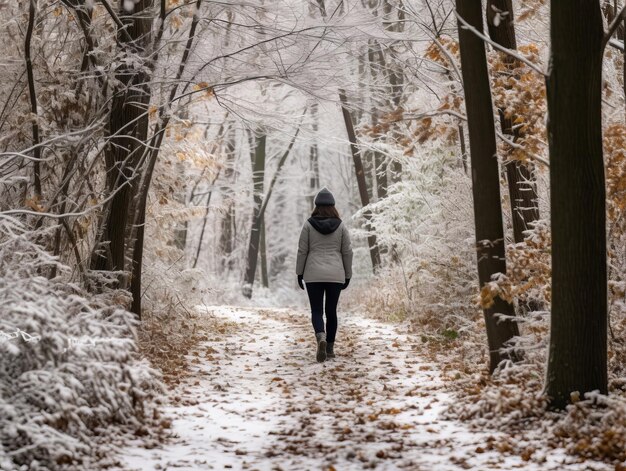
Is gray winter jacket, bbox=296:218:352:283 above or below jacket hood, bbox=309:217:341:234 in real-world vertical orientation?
below

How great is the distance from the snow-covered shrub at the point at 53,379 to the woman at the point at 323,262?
3722mm

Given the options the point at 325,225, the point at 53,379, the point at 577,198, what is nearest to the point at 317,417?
the point at 53,379

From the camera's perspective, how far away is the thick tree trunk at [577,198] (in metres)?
5.30

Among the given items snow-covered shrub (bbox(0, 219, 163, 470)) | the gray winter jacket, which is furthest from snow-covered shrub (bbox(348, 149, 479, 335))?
snow-covered shrub (bbox(0, 219, 163, 470))

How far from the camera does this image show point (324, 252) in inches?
349

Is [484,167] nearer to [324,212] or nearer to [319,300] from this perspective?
[324,212]

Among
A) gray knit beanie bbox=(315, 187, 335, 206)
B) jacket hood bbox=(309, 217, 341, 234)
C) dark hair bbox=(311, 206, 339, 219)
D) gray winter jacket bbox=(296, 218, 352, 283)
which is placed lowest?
gray winter jacket bbox=(296, 218, 352, 283)

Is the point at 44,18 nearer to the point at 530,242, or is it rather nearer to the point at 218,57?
the point at 218,57

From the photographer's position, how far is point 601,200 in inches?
213

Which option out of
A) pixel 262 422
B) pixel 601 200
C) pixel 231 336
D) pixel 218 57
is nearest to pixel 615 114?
pixel 601 200

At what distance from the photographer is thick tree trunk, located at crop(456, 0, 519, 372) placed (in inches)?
263

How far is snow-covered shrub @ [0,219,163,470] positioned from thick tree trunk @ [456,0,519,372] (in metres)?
3.53

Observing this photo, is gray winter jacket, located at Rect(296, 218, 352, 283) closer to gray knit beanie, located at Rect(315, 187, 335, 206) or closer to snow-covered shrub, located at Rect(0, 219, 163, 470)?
gray knit beanie, located at Rect(315, 187, 335, 206)

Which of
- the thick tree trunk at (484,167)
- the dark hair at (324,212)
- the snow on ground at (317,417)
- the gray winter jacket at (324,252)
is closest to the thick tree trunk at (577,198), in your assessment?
the snow on ground at (317,417)
